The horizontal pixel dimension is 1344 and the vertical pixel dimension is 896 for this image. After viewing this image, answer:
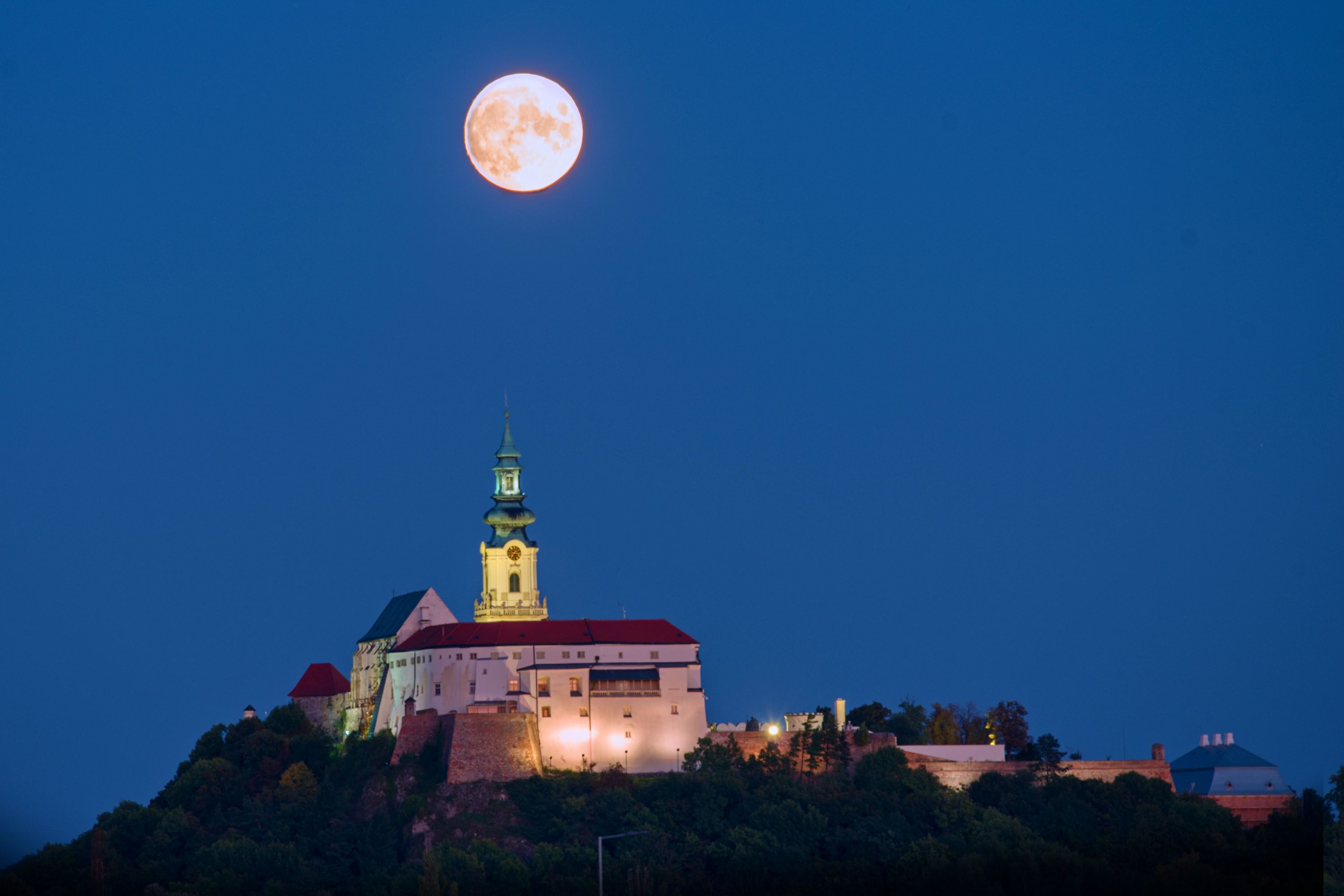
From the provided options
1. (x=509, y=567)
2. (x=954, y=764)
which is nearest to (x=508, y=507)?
(x=509, y=567)

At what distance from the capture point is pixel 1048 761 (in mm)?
93562

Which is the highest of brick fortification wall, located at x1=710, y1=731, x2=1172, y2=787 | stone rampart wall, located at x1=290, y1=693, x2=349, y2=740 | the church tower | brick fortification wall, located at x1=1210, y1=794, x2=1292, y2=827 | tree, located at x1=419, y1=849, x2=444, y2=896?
the church tower

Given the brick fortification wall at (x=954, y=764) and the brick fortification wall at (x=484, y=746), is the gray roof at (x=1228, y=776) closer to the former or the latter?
the brick fortification wall at (x=954, y=764)

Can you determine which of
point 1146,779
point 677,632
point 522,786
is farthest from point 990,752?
point 522,786

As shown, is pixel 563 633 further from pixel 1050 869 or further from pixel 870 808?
pixel 1050 869

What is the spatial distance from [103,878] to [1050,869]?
41624 millimetres

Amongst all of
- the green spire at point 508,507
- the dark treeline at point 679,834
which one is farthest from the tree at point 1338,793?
the green spire at point 508,507

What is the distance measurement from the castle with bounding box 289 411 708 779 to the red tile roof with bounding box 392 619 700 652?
70 millimetres

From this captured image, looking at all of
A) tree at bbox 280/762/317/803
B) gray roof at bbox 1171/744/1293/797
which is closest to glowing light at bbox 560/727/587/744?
tree at bbox 280/762/317/803

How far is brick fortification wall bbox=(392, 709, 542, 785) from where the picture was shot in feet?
292

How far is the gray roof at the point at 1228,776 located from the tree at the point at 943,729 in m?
11.6

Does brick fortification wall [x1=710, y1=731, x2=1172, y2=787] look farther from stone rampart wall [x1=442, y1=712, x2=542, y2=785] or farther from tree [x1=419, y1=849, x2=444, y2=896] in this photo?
tree [x1=419, y1=849, x2=444, y2=896]

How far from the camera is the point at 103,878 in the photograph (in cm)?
8438

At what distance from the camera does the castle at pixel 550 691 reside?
92250 millimetres
